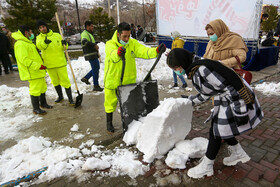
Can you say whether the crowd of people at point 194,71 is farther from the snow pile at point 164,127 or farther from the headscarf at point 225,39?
the snow pile at point 164,127

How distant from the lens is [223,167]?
230cm

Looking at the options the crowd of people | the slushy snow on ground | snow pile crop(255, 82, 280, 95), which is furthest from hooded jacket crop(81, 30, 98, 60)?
snow pile crop(255, 82, 280, 95)

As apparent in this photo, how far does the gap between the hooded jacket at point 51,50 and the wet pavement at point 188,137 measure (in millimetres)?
1082

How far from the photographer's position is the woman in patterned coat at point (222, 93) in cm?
166

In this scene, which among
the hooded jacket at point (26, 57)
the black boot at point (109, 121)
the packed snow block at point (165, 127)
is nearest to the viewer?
the packed snow block at point (165, 127)

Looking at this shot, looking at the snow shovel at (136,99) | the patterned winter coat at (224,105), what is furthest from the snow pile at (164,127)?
the patterned winter coat at (224,105)

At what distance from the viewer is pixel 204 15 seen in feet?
24.6

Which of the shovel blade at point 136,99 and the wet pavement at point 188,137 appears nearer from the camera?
the wet pavement at point 188,137

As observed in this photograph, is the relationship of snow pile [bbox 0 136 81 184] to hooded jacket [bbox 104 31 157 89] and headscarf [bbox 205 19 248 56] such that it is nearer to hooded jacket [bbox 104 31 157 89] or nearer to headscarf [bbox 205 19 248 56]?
hooded jacket [bbox 104 31 157 89]

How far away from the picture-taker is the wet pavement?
7.00 ft

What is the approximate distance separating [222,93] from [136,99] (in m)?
1.47

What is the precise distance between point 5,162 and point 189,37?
26.5 ft

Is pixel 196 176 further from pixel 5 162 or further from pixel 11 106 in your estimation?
pixel 11 106

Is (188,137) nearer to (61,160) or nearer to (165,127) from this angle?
(165,127)
